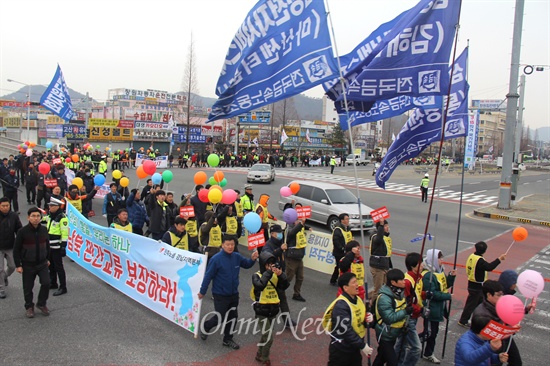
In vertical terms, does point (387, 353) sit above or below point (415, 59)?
below

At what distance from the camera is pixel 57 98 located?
1986cm

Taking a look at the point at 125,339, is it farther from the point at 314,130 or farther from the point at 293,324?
the point at 314,130

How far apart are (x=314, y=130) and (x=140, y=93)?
61.9 m

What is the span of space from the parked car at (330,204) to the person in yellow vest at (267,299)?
28.5 ft

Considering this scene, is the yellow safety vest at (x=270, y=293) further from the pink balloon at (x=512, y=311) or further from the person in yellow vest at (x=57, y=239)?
the person in yellow vest at (x=57, y=239)

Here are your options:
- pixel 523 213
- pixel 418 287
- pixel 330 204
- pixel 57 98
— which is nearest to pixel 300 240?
pixel 418 287

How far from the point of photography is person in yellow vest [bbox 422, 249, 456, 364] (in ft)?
17.9

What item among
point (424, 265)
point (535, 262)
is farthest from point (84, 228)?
point (535, 262)

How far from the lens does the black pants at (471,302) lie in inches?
263

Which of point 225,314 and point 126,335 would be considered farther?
point 126,335

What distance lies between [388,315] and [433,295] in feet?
4.22

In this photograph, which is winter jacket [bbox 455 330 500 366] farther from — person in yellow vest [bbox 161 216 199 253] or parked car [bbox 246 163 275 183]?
parked car [bbox 246 163 275 183]

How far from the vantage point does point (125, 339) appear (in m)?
5.91

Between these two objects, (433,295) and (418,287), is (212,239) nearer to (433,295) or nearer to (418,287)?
(418,287)
